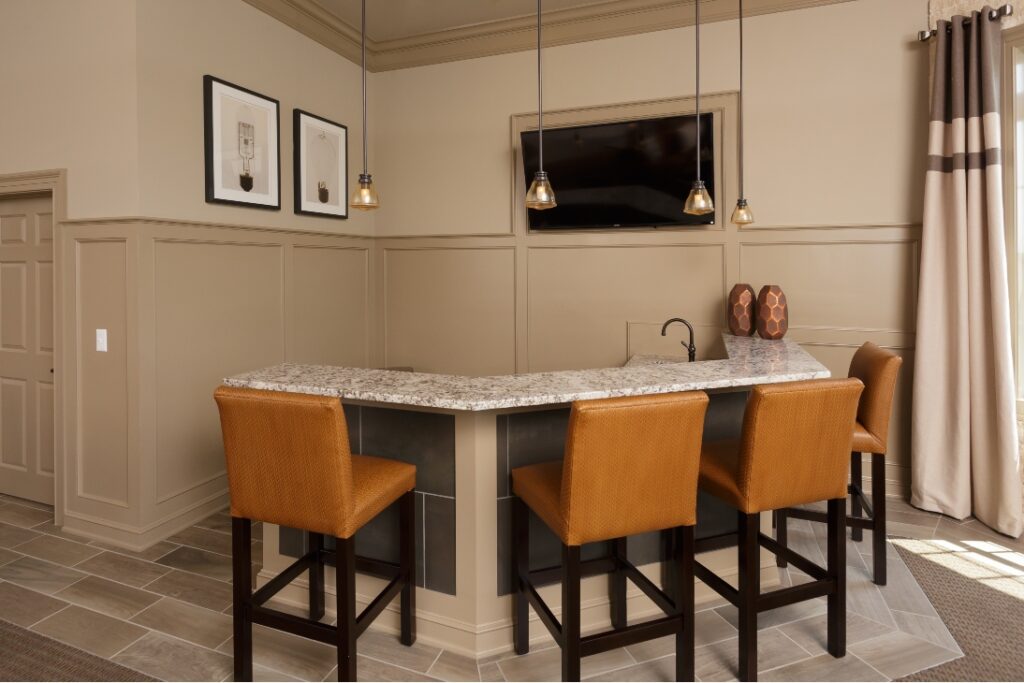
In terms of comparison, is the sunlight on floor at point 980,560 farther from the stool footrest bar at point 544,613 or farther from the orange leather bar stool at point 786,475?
the stool footrest bar at point 544,613

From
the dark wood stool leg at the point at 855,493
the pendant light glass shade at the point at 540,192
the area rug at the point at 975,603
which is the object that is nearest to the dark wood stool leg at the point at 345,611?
the pendant light glass shade at the point at 540,192

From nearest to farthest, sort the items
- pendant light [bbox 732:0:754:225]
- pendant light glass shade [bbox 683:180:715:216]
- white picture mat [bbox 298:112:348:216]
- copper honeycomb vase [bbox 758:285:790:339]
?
1. pendant light glass shade [bbox 683:180:715:216]
2. pendant light [bbox 732:0:754:225]
3. copper honeycomb vase [bbox 758:285:790:339]
4. white picture mat [bbox 298:112:348:216]

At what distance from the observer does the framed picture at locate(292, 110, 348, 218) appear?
14.4 ft

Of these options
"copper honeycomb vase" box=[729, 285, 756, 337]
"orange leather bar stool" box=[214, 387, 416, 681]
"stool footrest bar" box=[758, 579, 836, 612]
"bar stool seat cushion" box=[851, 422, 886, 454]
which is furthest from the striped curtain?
"orange leather bar stool" box=[214, 387, 416, 681]

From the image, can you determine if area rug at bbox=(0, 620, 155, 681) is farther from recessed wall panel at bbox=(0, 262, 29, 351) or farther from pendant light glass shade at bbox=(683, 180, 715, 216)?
pendant light glass shade at bbox=(683, 180, 715, 216)

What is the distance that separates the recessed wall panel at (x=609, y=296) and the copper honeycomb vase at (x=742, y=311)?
386 mm

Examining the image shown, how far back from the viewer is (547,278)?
4.71 metres

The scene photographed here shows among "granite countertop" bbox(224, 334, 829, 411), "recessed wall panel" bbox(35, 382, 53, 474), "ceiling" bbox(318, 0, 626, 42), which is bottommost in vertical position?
"recessed wall panel" bbox(35, 382, 53, 474)

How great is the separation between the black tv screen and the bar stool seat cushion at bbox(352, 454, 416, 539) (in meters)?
2.71

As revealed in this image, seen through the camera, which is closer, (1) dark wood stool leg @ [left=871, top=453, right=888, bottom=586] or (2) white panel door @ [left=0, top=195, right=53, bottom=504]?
(1) dark wood stool leg @ [left=871, top=453, right=888, bottom=586]

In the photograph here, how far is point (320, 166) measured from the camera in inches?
180

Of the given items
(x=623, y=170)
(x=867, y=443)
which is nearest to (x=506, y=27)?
(x=623, y=170)

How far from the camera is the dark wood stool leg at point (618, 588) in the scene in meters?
2.38

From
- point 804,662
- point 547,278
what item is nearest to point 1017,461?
point 804,662
